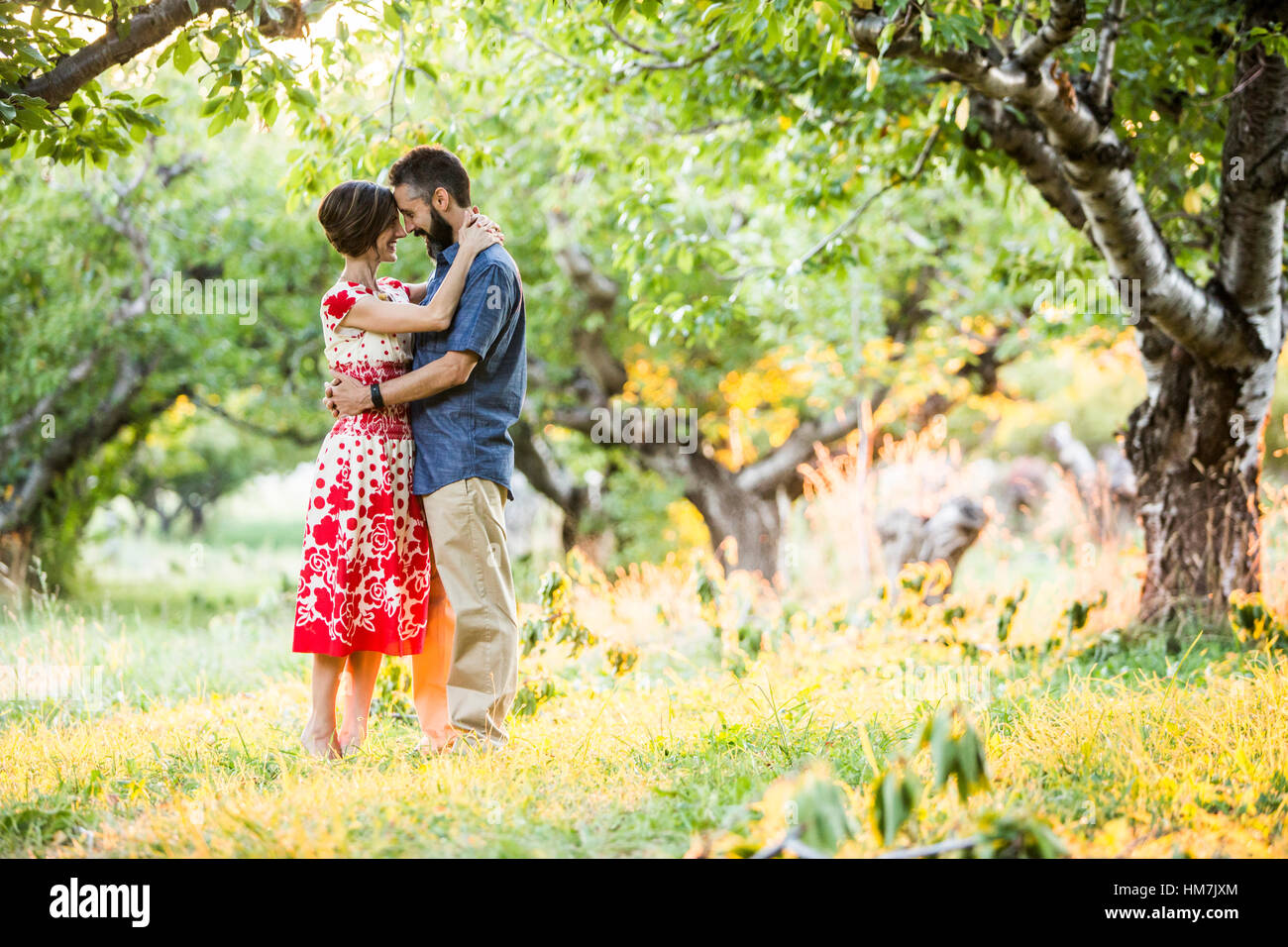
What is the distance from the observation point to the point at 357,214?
11.2ft

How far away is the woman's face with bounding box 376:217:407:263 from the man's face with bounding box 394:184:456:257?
4 centimetres

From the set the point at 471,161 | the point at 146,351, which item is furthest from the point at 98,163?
the point at 146,351

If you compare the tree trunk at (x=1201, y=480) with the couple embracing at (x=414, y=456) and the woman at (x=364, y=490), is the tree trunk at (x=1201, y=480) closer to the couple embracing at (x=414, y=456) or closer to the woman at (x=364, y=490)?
the couple embracing at (x=414, y=456)

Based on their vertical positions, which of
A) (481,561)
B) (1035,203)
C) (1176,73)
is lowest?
(481,561)

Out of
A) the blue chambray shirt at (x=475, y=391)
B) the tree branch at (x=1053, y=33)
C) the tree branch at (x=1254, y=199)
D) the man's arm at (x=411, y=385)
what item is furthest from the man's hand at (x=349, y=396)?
the tree branch at (x=1254, y=199)

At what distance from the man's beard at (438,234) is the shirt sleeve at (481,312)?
25 centimetres

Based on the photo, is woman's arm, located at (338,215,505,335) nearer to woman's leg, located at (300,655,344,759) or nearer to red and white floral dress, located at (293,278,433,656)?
red and white floral dress, located at (293,278,433,656)

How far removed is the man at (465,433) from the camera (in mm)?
3363

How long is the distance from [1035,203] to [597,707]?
647cm

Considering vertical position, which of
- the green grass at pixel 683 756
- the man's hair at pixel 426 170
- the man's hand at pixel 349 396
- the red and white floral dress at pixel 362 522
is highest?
the man's hair at pixel 426 170

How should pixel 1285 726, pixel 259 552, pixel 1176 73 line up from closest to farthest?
pixel 1285 726 → pixel 1176 73 → pixel 259 552

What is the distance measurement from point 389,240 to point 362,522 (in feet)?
3.32
